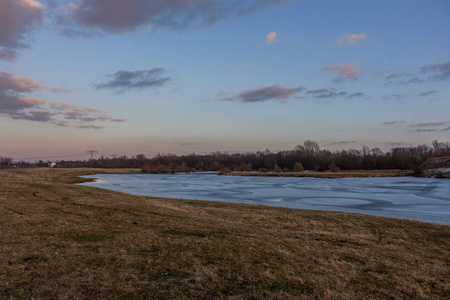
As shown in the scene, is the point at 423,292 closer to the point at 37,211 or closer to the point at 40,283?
the point at 40,283

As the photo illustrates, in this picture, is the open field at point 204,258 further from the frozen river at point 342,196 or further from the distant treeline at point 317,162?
the distant treeline at point 317,162

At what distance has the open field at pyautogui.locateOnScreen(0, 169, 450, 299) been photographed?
4223 mm

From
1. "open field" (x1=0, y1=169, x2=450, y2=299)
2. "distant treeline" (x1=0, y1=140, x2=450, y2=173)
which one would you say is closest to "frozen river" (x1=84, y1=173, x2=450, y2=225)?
"open field" (x1=0, y1=169, x2=450, y2=299)

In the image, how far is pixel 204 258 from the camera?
557 centimetres

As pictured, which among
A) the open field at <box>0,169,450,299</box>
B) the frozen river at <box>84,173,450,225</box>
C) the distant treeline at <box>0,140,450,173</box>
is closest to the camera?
the open field at <box>0,169,450,299</box>

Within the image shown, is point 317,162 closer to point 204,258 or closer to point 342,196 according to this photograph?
point 342,196

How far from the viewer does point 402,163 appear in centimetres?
8850

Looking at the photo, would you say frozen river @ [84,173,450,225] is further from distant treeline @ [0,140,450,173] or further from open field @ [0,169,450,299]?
distant treeline @ [0,140,450,173]

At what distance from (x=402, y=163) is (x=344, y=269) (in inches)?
3887

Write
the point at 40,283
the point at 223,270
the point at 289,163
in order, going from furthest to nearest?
the point at 289,163, the point at 223,270, the point at 40,283

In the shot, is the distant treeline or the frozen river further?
the distant treeline

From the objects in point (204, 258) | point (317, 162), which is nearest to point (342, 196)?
point (204, 258)

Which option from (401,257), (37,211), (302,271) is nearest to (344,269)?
(302,271)

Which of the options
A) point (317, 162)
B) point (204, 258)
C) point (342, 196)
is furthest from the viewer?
point (317, 162)
